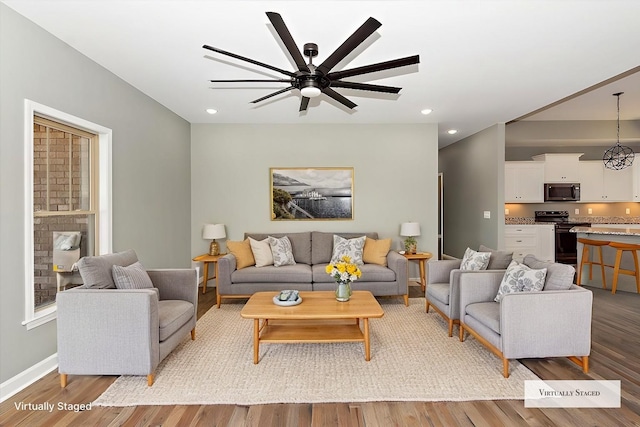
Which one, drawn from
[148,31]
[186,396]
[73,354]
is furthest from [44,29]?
[186,396]

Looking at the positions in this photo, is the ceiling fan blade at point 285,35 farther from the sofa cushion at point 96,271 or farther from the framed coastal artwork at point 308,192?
the framed coastal artwork at point 308,192

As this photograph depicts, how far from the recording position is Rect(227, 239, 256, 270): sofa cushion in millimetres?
4617

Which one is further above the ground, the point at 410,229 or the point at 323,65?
the point at 323,65

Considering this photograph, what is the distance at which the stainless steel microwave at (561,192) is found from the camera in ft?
23.0

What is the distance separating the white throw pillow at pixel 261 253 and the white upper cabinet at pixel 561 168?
6.12 m

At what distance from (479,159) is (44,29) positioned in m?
6.39

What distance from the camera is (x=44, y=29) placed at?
8.76 ft

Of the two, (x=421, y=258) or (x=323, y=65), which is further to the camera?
(x=421, y=258)

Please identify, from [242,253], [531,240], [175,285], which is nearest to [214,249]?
[242,253]

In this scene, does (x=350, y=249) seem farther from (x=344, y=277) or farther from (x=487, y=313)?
(x=487, y=313)

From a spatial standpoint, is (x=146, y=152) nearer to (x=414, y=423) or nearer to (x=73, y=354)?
(x=73, y=354)

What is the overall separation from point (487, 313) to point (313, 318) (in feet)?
4.78

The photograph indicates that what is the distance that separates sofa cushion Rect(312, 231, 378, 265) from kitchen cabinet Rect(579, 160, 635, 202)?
555cm

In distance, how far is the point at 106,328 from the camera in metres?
2.44
